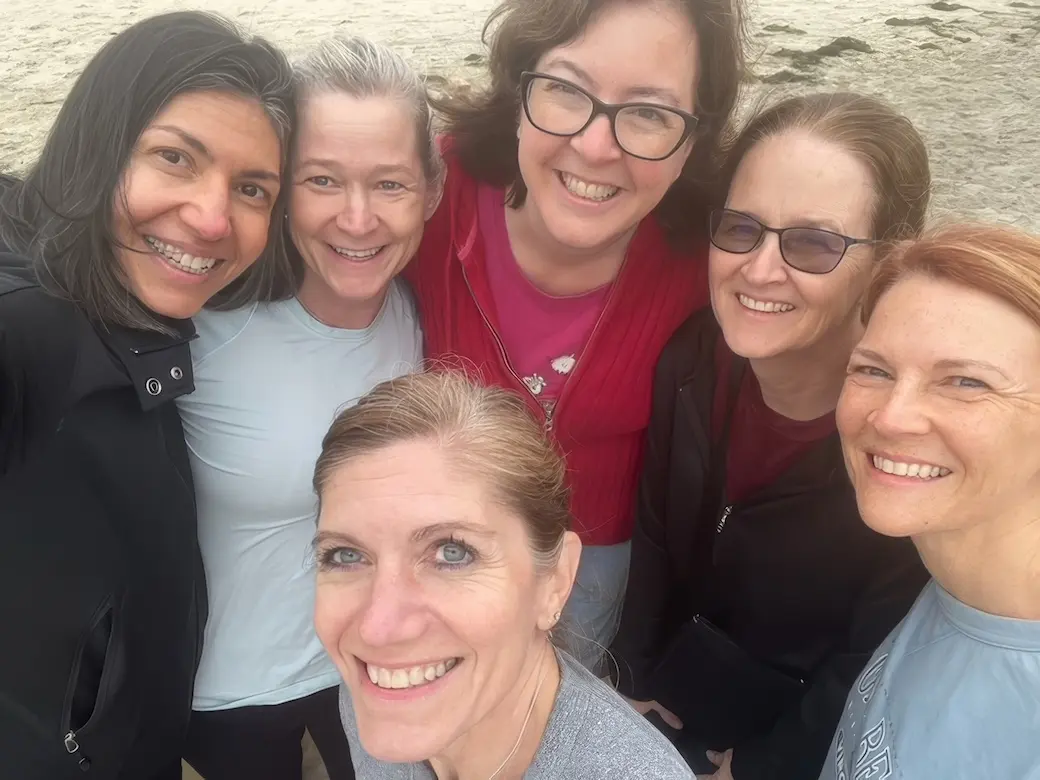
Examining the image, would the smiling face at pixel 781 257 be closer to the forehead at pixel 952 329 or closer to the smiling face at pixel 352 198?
the forehead at pixel 952 329

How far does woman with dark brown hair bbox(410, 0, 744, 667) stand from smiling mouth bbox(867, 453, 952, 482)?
2.84 feet

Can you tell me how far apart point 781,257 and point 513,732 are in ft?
4.38

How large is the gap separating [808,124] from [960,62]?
939cm

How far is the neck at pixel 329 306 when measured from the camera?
2188 mm

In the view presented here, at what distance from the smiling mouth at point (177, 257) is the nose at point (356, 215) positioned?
376mm

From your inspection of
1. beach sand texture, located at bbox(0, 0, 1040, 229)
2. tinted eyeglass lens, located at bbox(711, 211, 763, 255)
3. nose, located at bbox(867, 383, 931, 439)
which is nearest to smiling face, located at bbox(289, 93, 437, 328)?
tinted eyeglass lens, located at bbox(711, 211, 763, 255)

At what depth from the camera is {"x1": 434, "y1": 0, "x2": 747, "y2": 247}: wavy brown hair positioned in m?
2.03

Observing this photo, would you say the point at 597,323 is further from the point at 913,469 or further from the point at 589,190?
the point at 913,469

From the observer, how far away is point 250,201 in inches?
75.2

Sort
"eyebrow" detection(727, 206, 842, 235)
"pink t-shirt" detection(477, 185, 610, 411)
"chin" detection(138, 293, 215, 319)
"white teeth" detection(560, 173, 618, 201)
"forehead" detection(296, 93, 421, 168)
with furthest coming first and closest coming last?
"pink t-shirt" detection(477, 185, 610, 411) < "white teeth" detection(560, 173, 618, 201) < "forehead" detection(296, 93, 421, 168) < "eyebrow" detection(727, 206, 842, 235) < "chin" detection(138, 293, 215, 319)

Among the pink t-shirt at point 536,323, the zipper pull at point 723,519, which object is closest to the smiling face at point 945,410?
the zipper pull at point 723,519

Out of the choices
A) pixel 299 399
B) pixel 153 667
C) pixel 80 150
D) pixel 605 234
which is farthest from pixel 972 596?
pixel 80 150

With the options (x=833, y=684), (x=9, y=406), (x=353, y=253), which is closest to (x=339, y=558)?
(x=9, y=406)

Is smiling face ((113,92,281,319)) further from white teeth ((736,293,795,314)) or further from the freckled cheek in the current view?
white teeth ((736,293,795,314))
